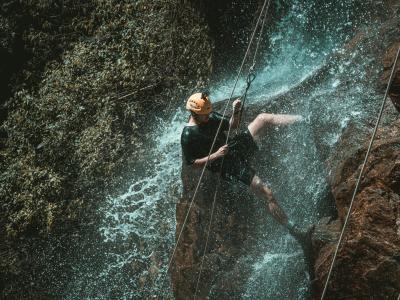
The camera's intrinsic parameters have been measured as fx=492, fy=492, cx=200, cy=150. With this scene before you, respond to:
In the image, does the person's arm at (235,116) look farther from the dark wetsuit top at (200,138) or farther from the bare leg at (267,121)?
the bare leg at (267,121)

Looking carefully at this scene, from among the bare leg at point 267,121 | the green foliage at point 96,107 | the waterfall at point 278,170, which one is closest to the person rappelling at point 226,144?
the bare leg at point 267,121

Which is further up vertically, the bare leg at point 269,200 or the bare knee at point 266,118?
the bare knee at point 266,118

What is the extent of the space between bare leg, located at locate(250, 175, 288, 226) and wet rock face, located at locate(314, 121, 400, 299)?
2.29 feet

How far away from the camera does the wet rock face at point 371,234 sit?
14.5 ft

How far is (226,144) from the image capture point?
571 centimetres

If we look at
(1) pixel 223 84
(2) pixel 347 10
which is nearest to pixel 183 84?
(1) pixel 223 84

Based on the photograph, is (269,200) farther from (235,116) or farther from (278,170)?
(235,116)

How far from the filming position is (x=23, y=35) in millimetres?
11477

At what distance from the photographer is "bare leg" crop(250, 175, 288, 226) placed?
5652 millimetres

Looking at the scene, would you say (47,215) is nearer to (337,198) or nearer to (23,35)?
(23,35)

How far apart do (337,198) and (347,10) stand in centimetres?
458

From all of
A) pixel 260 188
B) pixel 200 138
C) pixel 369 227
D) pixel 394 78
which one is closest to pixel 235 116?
pixel 200 138

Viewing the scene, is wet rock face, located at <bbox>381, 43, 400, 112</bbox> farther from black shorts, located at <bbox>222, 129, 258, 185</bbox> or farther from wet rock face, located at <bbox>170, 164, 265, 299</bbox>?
wet rock face, located at <bbox>170, 164, 265, 299</bbox>

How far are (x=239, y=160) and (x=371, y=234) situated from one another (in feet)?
6.37
